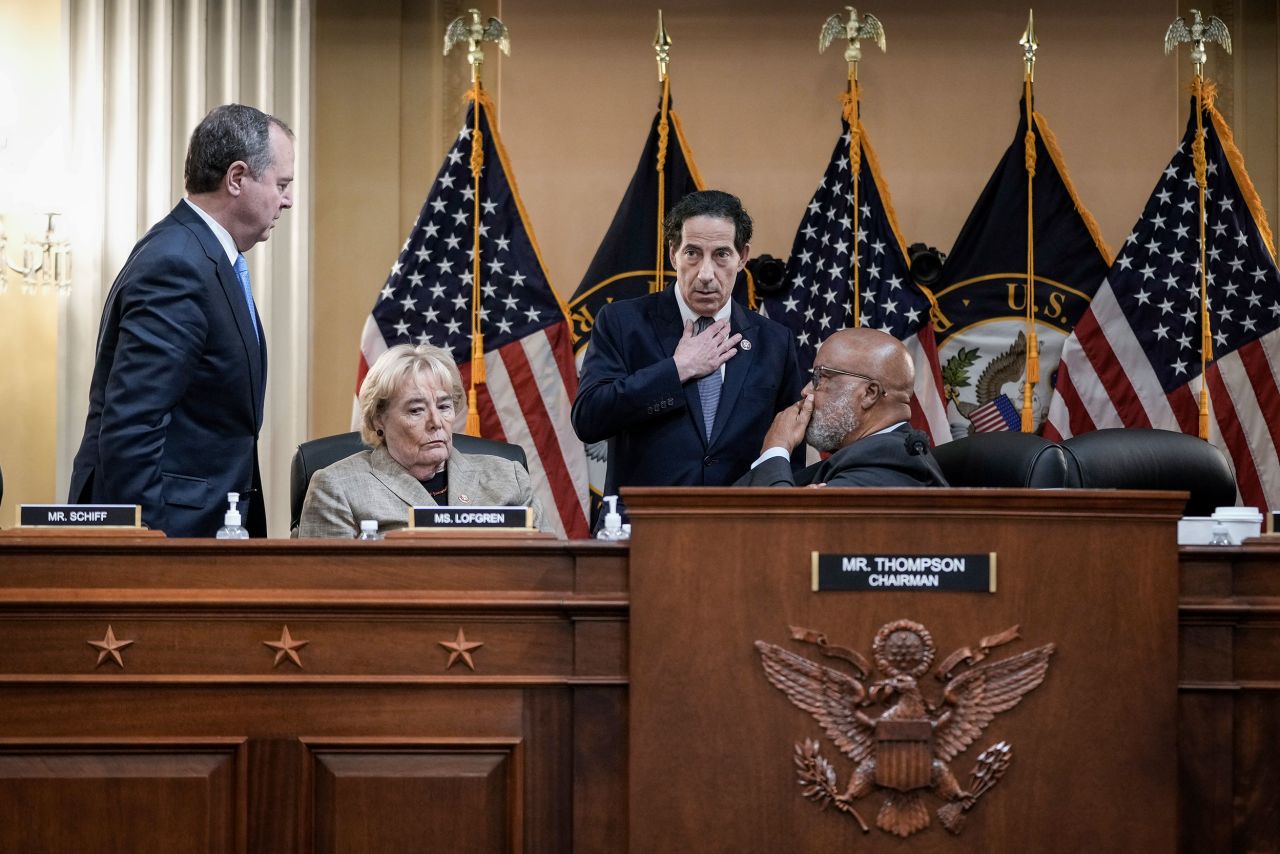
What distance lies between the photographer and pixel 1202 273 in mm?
5609

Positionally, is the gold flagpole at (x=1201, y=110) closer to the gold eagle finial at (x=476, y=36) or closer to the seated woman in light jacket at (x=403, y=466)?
the gold eagle finial at (x=476, y=36)

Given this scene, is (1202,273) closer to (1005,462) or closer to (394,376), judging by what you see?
(1005,462)

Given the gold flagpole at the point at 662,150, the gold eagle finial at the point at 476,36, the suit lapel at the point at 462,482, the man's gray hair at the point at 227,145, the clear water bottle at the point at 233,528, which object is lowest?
the clear water bottle at the point at 233,528

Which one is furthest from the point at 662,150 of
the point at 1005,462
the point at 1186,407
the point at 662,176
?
the point at 1005,462

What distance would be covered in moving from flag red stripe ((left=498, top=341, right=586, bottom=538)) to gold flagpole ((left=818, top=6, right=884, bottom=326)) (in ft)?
4.04

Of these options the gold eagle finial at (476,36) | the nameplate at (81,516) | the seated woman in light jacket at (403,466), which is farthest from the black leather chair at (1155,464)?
the gold eagle finial at (476,36)

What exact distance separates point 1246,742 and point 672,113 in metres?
3.87

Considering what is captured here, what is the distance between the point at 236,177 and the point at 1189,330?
148 inches

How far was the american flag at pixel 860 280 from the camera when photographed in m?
5.67

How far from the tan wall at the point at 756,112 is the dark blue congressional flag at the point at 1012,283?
12.3 inches

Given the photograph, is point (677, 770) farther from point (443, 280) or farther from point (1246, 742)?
point (443, 280)

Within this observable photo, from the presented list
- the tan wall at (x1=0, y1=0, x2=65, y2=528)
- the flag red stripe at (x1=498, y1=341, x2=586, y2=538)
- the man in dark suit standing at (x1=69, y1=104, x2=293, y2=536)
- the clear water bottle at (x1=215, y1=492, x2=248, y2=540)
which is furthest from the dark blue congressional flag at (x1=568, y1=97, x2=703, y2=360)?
the clear water bottle at (x1=215, y1=492, x2=248, y2=540)

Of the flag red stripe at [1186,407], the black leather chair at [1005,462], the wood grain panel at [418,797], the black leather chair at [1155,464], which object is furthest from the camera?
the flag red stripe at [1186,407]

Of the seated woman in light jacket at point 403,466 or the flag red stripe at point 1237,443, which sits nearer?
the seated woman in light jacket at point 403,466
